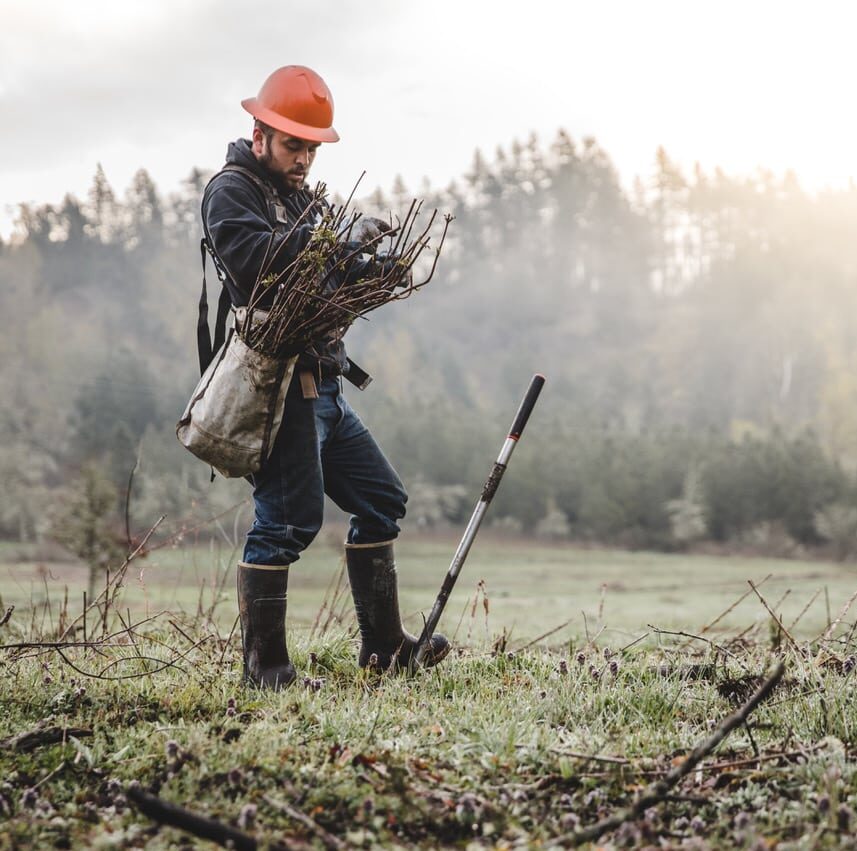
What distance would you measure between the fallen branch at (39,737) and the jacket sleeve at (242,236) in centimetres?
166

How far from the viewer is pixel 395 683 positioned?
12.5 feet

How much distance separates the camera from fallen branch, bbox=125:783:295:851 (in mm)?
2262

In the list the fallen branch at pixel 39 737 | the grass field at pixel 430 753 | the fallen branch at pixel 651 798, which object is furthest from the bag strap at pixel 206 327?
the fallen branch at pixel 651 798

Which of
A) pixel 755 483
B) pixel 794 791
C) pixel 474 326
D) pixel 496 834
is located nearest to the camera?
pixel 496 834

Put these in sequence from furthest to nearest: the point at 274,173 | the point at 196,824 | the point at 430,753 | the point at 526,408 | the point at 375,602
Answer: the point at 526,408, the point at 375,602, the point at 274,173, the point at 430,753, the point at 196,824


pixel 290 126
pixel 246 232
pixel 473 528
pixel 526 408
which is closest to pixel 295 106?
pixel 290 126

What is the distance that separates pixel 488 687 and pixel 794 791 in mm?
1419

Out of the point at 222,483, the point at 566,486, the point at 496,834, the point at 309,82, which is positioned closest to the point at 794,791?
the point at 496,834

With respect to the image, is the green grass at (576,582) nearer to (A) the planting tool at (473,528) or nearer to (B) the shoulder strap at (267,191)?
(A) the planting tool at (473,528)

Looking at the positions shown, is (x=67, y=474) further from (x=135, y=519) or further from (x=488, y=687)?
(x=488, y=687)

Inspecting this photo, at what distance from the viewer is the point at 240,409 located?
3.71 metres

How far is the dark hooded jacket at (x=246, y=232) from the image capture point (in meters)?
3.64

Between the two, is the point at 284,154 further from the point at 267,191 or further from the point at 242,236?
the point at 242,236

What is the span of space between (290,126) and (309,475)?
1.35m
